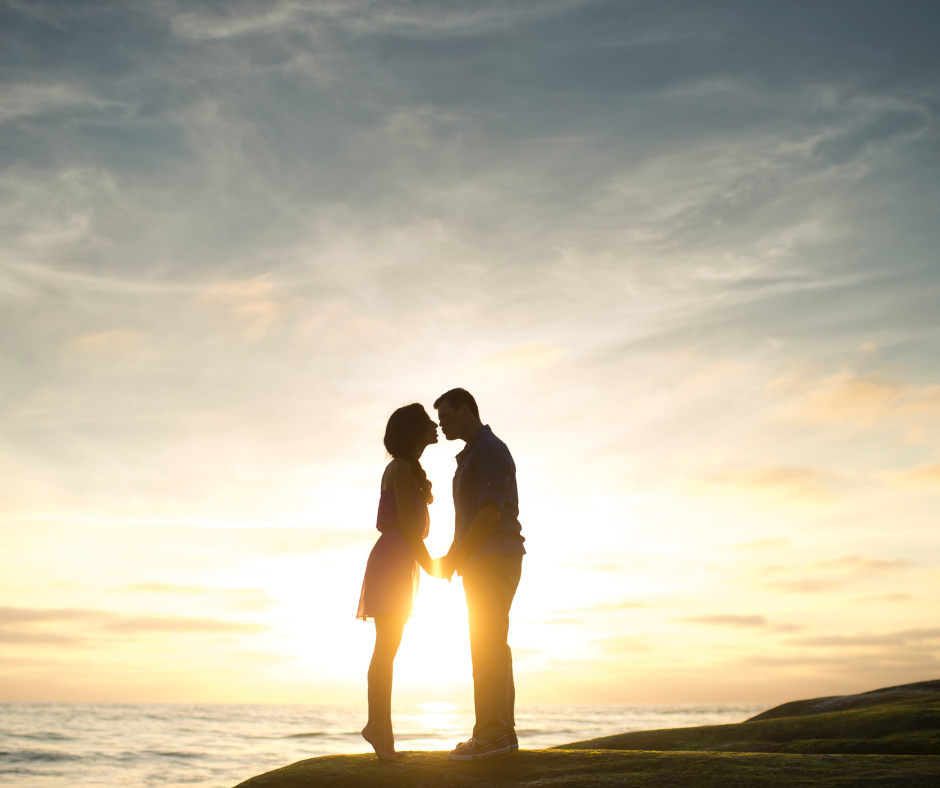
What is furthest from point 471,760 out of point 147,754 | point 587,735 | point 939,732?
point 587,735

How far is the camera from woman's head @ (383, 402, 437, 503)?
7527mm

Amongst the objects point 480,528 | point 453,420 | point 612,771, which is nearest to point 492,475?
point 480,528

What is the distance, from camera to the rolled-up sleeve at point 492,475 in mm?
7352

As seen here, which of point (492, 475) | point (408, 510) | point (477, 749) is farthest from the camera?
point (408, 510)

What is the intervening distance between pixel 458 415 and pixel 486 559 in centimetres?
154

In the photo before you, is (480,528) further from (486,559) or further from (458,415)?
(458,415)

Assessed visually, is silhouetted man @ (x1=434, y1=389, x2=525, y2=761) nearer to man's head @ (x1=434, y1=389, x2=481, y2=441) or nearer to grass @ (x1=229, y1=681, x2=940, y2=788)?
man's head @ (x1=434, y1=389, x2=481, y2=441)

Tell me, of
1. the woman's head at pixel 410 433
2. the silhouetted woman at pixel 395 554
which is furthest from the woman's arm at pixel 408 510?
the woman's head at pixel 410 433

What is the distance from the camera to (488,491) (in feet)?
24.2

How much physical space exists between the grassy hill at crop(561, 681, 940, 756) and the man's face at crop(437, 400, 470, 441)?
616cm

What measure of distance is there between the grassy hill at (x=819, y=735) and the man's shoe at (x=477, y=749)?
4.41m

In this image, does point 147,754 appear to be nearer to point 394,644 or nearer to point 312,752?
point 312,752

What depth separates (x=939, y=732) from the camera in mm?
11633

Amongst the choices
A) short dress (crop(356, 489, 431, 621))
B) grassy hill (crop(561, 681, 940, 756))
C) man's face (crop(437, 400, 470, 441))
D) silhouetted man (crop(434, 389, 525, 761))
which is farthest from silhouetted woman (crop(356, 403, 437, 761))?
grassy hill (crop(561, 681, 940, 756))
